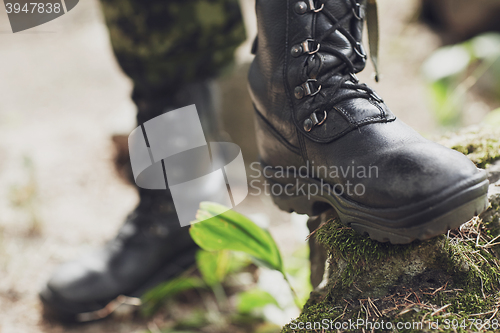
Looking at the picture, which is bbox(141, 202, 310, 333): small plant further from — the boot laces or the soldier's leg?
the boot laces

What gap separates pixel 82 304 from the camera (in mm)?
1696

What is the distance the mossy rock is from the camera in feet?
2.66

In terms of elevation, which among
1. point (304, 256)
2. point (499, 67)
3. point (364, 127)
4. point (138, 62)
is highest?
point (138, 62)

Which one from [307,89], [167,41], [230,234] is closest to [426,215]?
[307,89]

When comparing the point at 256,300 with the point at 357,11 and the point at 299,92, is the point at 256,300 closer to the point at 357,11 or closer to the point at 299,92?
the point at 299,92

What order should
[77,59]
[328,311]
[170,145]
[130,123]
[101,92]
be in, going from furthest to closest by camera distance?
[77,59], [101,92], [130,123], [170,145], [328,311]

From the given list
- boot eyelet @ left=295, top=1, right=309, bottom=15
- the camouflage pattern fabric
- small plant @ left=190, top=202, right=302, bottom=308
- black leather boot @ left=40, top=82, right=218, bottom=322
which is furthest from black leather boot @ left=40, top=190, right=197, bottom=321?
boot eyelet @ left=295, top=1, right=309, bottom=15

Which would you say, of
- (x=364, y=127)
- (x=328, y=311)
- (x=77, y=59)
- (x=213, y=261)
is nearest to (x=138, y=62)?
(x=213, y=261)

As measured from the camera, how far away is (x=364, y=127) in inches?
37.4

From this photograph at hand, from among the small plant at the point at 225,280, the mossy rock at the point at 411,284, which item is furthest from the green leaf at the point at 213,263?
the mossy rock at the point at 411,284

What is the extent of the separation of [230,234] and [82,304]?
98 cm

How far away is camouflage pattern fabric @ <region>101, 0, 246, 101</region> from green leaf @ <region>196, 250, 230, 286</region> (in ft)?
2.71

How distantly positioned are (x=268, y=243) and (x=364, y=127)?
505 millimetres

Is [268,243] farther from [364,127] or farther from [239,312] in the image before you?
[239,312]
